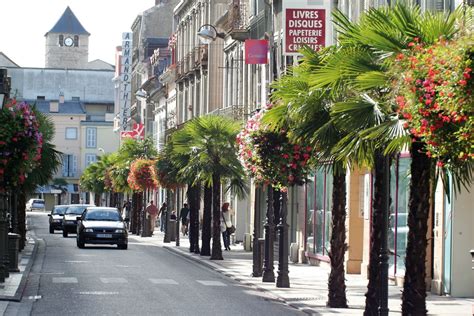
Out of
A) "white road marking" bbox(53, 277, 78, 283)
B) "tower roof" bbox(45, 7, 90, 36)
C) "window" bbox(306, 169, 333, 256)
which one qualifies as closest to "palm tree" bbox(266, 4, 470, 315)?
"white road marking" bbox(53, 277, 78, 283)

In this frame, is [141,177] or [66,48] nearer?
[141,177]

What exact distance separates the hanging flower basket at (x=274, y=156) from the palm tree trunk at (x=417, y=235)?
854 centimetres

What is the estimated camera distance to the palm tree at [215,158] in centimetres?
4297

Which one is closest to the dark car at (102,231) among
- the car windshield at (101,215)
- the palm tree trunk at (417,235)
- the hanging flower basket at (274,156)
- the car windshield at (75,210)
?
the car windshield at (101,215)

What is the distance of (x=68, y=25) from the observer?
196250 millimetres

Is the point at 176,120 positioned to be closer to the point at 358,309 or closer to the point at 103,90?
the point at 358,309

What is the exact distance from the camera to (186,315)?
21.6 metres

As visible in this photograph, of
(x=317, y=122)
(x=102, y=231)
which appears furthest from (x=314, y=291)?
(x=102, y=231)

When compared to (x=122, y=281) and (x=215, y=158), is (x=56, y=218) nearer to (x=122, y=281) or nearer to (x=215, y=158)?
(x=215, y=158)

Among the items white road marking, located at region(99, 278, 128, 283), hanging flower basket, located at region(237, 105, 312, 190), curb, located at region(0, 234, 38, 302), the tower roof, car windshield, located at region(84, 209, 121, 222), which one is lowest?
white road marking, located at region(99, 278, 128, 283)

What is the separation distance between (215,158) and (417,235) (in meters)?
25.1

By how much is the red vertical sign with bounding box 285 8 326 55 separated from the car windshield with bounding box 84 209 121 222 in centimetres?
1945

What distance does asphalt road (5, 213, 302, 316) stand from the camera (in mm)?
Answer: 22750

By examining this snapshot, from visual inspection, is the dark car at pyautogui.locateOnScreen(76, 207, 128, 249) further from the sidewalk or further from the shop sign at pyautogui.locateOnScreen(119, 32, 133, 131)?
the shop sign at pyautogui.locateOnScreen(119, 32, 133, 131)
